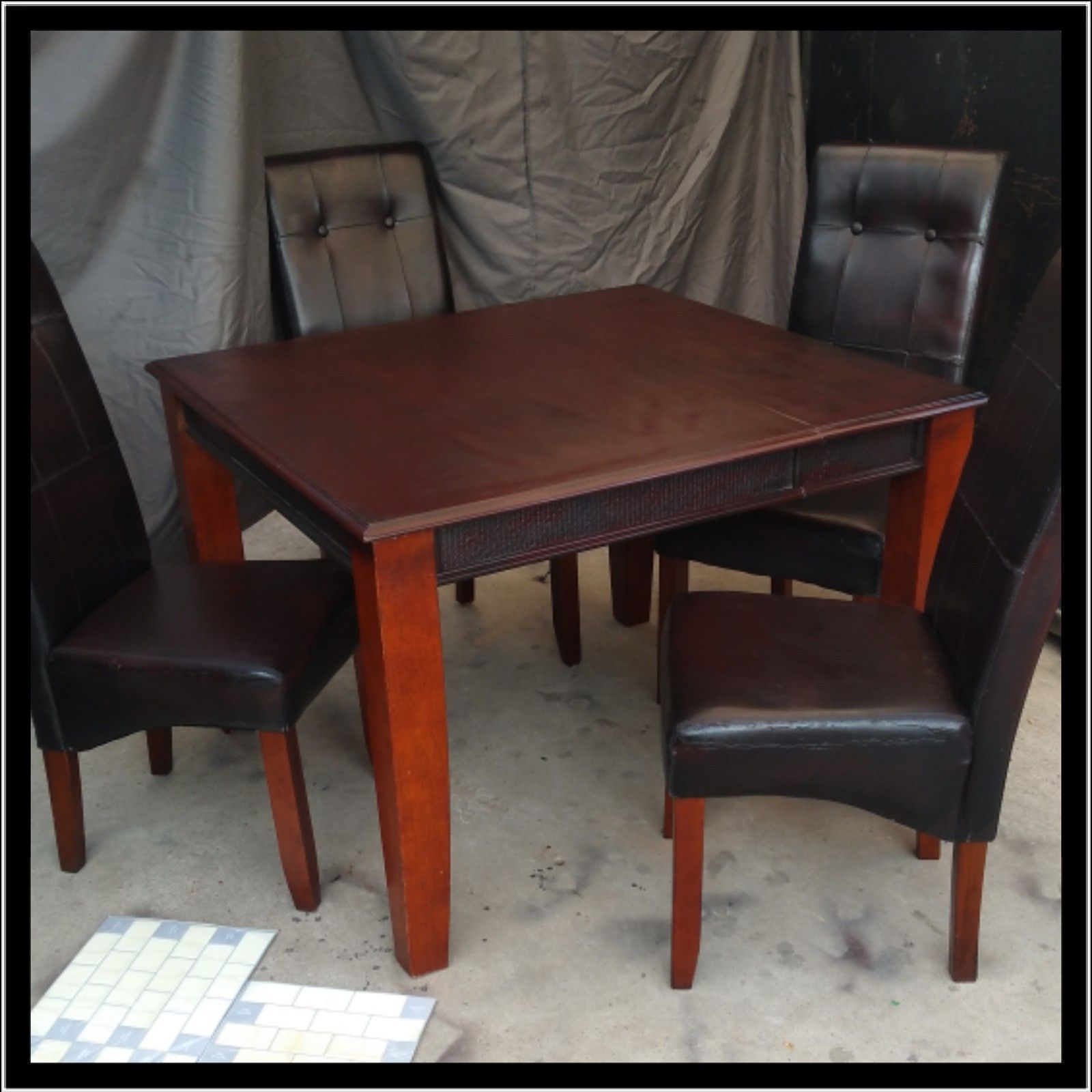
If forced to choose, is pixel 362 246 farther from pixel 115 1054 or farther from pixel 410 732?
pixel 115 1054

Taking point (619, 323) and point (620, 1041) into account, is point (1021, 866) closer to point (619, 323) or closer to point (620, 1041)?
point (620, 1041)

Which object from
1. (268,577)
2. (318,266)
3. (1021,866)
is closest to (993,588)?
(1021,866)

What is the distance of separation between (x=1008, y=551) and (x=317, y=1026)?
3.62 ft

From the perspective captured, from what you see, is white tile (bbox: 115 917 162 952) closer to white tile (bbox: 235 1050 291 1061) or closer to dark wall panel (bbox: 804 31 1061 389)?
white tile (bbox: 235 1050 291 1061)

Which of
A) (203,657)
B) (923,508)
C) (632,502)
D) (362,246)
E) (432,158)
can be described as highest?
(432,158)

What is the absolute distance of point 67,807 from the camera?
211 centimetres

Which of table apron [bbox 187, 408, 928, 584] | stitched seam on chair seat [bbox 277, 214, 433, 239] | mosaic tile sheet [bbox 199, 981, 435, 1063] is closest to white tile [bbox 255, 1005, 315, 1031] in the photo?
mosaic tile sheet [bbox 199, 981, 435, 1063]

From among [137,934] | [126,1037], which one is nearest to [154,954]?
[137,934]

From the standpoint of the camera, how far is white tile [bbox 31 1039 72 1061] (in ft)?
5.68

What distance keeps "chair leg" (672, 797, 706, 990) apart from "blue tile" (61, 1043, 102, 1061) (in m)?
0.78

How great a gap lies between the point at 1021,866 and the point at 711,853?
1.59ft

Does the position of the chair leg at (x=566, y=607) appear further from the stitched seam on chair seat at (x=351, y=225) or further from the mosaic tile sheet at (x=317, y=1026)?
the mosaic tile sheet at (x=317, y=1026)

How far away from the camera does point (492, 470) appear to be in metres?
1.78

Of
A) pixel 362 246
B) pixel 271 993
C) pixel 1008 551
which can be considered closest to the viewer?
pixel 1008 551
